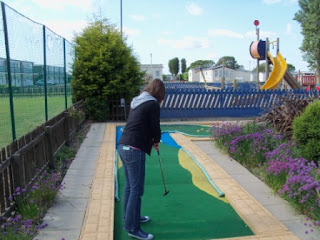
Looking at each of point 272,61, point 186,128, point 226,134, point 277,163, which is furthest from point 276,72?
point 277,163

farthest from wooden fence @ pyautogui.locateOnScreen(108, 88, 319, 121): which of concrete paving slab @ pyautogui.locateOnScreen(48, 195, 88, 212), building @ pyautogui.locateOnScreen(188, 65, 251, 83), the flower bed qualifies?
building @ pyautogui.locateOnScreen(188, 65, 251, 83)

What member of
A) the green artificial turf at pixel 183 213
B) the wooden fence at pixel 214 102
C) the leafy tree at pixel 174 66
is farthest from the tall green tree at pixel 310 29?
the leafy tree at pixel 174 66

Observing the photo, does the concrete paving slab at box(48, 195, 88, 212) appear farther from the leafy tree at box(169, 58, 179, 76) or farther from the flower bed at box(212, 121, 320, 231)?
the leafy tree at box(169, 58, 179, 76)

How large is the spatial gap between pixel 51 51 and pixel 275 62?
15.0 m

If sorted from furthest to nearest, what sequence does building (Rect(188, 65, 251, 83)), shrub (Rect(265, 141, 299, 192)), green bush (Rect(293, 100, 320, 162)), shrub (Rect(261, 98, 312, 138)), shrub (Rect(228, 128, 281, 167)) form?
building (Rect(188, 65, 251, 83)) < shrub (Rect(261, 98, 312, 138)) < shrub (Rect(228, 128, 281, 167)) < green bush (Rect(293, 100, 320, 162)) < shrub (Rect(265, 141, 299, 192))

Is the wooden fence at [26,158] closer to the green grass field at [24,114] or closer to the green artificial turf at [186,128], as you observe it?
the green grass field at [24,114]

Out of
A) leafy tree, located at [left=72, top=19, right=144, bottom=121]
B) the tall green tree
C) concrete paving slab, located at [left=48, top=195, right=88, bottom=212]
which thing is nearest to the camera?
concrete paving slab, located at [left=48, top=195, right=88, bottom=212]

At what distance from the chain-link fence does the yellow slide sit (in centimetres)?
1323

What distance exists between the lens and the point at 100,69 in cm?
1127

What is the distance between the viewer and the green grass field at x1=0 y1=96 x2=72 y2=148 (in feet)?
15.6

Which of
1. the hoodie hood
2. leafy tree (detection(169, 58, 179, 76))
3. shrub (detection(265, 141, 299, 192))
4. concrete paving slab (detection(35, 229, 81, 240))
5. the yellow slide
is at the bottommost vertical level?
concrete paving slab (detection(35, 229, 81, 240))

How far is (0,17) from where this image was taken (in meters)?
4.18

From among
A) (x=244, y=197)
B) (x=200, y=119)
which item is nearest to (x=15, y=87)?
(x=244, y=197)

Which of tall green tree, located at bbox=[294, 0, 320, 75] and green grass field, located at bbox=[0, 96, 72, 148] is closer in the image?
green grass field, located at bbox=[0, 96, 72, 148]
